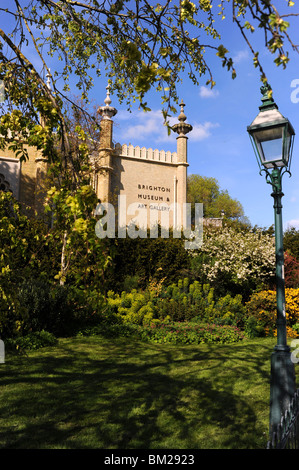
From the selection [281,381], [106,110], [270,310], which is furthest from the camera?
[106,110]

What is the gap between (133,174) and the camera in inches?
920

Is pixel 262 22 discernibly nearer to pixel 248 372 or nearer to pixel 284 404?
pixel 284 404

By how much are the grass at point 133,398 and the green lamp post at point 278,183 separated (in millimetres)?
665

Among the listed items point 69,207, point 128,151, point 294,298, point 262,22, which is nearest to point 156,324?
point 294,298

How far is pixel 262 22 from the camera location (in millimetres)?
2551

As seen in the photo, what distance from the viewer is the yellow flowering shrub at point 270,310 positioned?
Answer: 1131 centimetres

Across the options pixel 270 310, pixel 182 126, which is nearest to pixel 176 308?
pixel 270 310

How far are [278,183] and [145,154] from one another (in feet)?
65.1

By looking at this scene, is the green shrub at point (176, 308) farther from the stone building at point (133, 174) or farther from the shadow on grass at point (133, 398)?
the stone building at point (133, 174)

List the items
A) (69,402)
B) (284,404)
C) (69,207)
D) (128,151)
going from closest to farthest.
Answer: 1. (69,207)
2. (284,404)
3. (69,402)
4. (128,151)

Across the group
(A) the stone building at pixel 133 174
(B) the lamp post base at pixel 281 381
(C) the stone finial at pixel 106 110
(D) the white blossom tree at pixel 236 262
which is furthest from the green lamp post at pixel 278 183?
(C) the stone finial at pixel 106 110

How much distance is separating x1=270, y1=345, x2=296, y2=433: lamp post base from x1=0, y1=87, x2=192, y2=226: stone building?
17.6 metres

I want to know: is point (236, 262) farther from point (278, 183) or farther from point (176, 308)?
point (278, 183)
